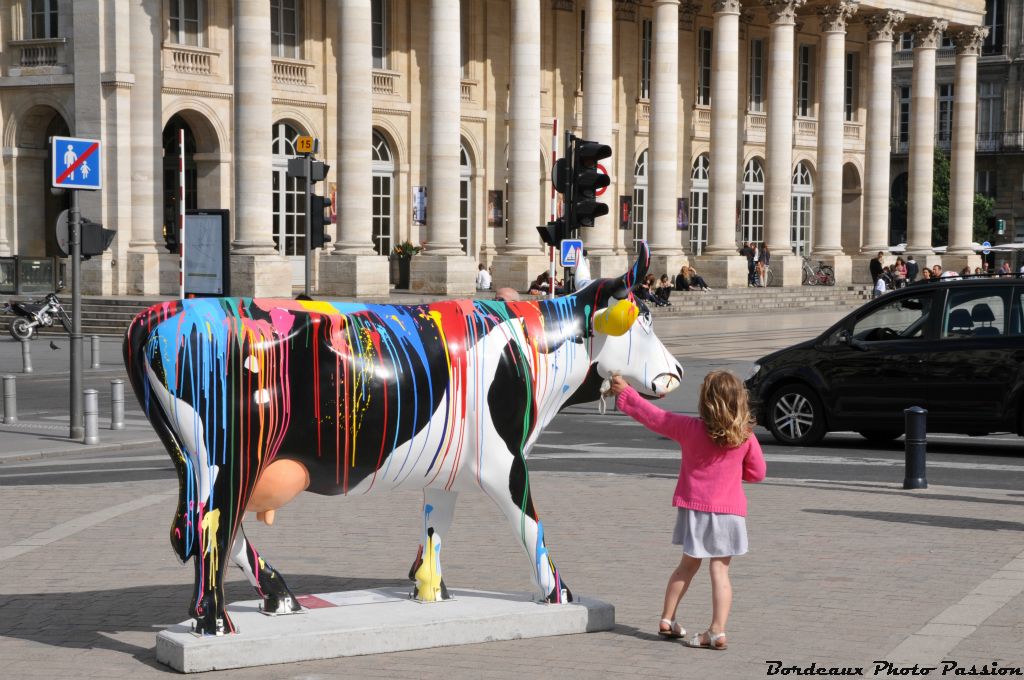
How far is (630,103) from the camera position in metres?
57.0

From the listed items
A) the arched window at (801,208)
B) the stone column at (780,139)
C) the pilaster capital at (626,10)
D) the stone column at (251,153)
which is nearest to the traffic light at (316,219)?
the stone column at (251,153)

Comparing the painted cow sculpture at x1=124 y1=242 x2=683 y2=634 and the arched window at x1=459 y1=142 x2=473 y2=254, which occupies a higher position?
the arched window at x1=459 y1=142 x2=473 y2=254

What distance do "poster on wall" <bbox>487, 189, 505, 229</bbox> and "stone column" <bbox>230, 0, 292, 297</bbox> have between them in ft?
44.6

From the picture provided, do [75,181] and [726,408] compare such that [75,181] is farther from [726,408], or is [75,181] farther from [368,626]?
[726,408]

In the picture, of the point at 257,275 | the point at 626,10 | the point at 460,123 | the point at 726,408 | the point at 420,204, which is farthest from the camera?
the point at 626,10

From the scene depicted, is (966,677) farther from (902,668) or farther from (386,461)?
(386,461)

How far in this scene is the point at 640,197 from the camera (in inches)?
2283

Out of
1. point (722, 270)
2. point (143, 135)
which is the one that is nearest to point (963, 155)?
point (722, 270)

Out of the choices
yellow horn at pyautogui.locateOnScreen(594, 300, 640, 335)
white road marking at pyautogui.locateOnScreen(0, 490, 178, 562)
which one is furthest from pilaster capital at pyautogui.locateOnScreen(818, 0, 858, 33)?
yellow horn at pyautogui.locateOnScreen(594, 300, 640, 335)

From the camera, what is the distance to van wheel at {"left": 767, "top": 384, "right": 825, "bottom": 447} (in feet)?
57.0

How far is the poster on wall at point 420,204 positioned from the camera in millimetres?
48438

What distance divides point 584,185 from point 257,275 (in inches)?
Result: 820

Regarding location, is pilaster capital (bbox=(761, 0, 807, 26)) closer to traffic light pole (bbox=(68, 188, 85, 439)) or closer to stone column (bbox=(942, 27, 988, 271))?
stone column (bbox=(942, 27, 988, 271))

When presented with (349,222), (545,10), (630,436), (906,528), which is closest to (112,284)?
(349,222)
